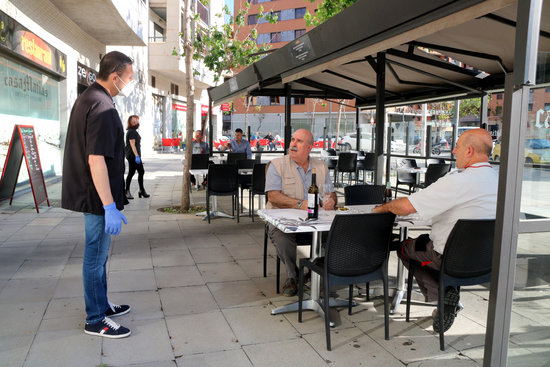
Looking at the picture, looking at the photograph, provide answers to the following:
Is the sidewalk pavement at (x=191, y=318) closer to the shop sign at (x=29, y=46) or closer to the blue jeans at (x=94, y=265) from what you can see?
the blue jeans at (x=94, y=265)

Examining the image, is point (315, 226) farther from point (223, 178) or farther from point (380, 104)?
point (223, 178)

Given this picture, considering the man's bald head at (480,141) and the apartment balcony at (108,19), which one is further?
the apartment balcony at (108,19)

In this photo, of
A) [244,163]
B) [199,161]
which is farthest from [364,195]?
[199,161]

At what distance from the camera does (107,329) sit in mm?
3213

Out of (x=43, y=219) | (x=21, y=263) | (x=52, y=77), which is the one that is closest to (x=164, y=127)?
(x=52, y=77)

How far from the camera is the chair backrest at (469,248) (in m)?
2.96

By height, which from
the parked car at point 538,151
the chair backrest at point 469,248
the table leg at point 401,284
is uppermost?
the parked car at point 538,151

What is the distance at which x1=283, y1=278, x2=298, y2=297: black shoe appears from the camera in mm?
4102

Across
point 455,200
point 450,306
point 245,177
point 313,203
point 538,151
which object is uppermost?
point 538,151

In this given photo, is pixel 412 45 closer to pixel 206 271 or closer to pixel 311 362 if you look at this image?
pixel 206 271

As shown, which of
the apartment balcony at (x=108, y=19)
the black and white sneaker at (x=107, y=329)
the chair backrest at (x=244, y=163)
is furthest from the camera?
the apartment balcony at (x=108, y=19)

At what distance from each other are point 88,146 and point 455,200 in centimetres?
242

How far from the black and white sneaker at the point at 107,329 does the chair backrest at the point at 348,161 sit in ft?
29.6

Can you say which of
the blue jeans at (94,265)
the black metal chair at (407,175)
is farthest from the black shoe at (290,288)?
the black metal chair at (407,175)
